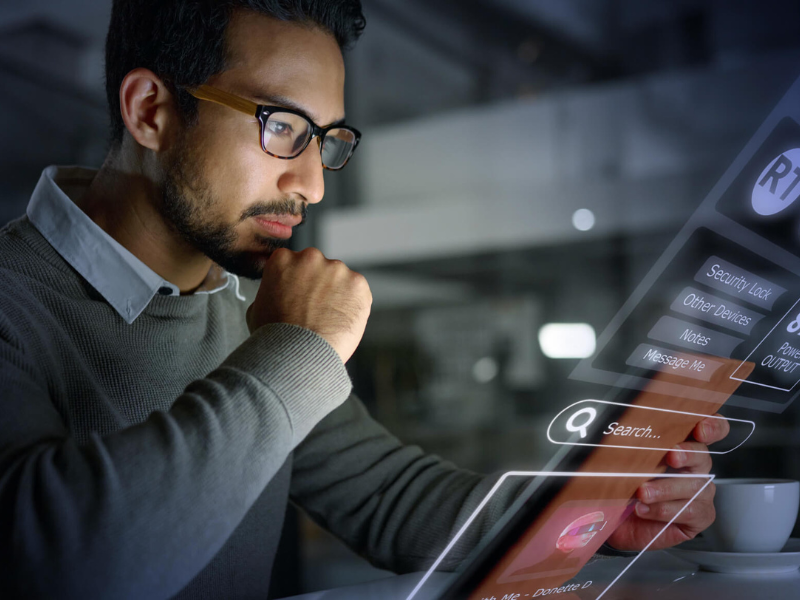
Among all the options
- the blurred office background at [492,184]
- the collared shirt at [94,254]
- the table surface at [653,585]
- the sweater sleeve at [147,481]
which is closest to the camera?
the sweater sleeve at [147,481]

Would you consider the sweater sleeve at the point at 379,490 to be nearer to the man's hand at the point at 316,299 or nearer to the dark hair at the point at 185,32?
the man's hand at the point at 316,299

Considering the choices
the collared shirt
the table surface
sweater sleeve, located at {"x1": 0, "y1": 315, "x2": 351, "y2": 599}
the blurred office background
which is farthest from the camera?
the blurred office background

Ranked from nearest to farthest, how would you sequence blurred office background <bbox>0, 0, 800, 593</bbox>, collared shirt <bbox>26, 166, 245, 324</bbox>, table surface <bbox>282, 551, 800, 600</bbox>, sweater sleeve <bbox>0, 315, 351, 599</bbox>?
1. sweater sleeve <bbox>0, 315, 351, 599</bbox>
2. table surface <bbox>282, 551, 800, 600</bbox>
3. collared shirt <bbox>26, 166, 245, 324</bbox>
4. blurred office background <bbox>0, 0, 800, 593</bbox>

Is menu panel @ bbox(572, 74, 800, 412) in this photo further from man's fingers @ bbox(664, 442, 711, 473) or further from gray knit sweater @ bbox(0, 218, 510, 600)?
gray knit sweater @ bbox(0, 218, 510, 600)

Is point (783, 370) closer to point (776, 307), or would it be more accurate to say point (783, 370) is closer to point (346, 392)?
point (776, 307)

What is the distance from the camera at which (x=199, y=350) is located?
33.6 inches

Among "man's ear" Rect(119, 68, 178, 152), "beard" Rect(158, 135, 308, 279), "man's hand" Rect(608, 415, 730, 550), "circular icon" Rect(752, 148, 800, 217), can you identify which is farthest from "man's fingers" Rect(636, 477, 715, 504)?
"man's ear" Rect(119, 68, 178, 152)

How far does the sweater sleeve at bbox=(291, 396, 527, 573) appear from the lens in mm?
821

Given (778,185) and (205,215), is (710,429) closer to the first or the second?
(778,185)

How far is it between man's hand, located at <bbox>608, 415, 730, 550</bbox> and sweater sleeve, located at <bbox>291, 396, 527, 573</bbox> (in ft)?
0.74

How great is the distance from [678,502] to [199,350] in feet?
1.96

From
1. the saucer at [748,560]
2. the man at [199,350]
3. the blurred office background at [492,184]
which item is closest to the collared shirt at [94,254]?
the man at [199,350]

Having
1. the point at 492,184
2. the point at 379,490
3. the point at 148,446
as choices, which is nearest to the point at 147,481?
the point at 148,446

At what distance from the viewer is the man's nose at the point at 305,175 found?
2.55 feet
